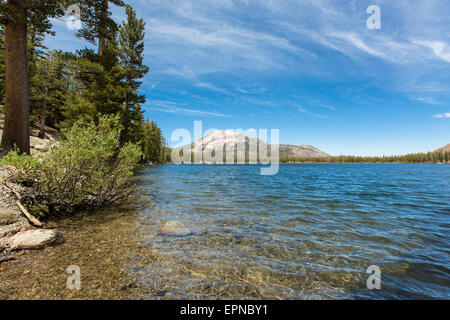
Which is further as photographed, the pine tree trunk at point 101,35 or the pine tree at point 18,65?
the pine tree trunk at point 101,35

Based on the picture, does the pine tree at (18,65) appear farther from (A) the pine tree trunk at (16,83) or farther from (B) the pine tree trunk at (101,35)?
(B) the pine tree trunk at (101,35)

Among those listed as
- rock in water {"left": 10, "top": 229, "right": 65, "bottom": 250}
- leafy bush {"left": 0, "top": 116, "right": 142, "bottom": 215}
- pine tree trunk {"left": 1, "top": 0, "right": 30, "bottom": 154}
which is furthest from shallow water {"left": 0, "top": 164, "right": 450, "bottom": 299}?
pine tree trunk {"left": 1, "top": 0, "right": 30, "bottom": 154}

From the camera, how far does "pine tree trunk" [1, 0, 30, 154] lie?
415 inches

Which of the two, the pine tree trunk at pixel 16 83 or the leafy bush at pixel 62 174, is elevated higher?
the pine tree trunk at pixel 16 83

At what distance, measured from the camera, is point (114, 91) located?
23656 millimetres

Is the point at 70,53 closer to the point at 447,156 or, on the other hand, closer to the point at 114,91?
the point at 114,91

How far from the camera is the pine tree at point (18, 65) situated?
34.3 ft

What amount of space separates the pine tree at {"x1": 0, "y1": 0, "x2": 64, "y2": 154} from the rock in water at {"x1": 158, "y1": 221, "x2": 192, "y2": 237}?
10.2m

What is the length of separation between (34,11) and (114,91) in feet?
42.5

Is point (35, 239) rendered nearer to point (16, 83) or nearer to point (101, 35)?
point (16, 83)

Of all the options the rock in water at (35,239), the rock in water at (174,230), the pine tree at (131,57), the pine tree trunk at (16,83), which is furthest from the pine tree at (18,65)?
the pine tree at (131,57)

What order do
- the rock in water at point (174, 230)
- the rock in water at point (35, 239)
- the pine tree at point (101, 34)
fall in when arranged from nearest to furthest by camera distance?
the rock in water at point (35, 239), the rock in water at point (174, 230), the pine tree at point (101, 34)

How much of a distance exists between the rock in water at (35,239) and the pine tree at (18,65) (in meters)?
8.18
